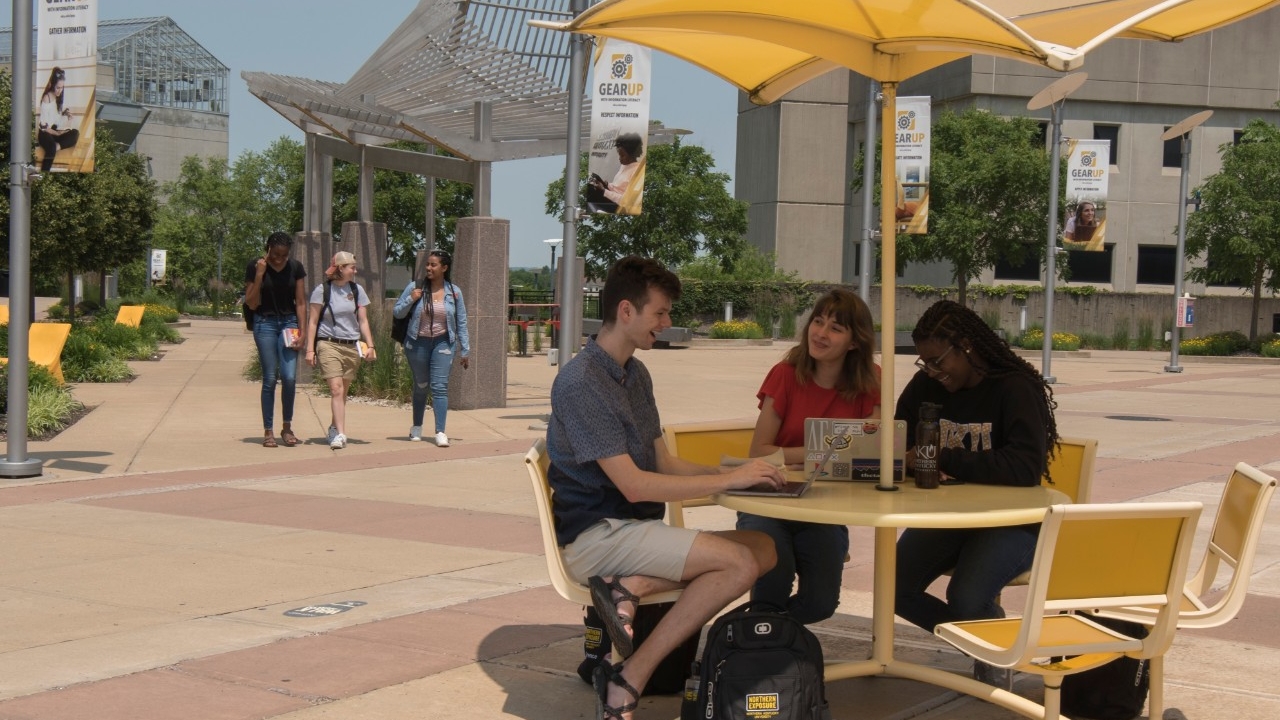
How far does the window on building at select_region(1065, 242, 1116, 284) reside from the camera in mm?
51812

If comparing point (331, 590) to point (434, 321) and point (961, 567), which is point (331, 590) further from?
point (434, 321)

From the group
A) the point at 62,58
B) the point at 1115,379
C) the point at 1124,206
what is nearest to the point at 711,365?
the point at 1115,379

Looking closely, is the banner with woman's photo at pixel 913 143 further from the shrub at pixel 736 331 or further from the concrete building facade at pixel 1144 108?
the concrete building facade at pixel 1144 108

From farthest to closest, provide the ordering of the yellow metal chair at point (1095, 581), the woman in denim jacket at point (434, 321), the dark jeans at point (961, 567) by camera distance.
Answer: the woman in denim jacket at point (434, 321)
the dark jeans at point (961, 567)
the yellow metal chair at point (1095, 581)

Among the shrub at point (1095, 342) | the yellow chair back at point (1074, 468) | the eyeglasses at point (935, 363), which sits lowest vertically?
the shrub at point (1095, 342)

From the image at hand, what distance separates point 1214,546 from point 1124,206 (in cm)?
4940

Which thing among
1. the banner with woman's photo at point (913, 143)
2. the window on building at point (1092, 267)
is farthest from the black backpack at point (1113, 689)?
the window on building at point (1092, 267)

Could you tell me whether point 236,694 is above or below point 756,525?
below

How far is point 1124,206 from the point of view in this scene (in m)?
51.4

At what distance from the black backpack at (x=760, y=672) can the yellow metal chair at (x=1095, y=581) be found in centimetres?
46

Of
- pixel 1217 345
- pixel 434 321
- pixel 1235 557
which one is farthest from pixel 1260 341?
pixel 1235 557

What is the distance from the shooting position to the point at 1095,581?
4047 mm

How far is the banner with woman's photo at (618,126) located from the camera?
13578 millimetres

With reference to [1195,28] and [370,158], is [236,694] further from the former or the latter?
[370,158]
